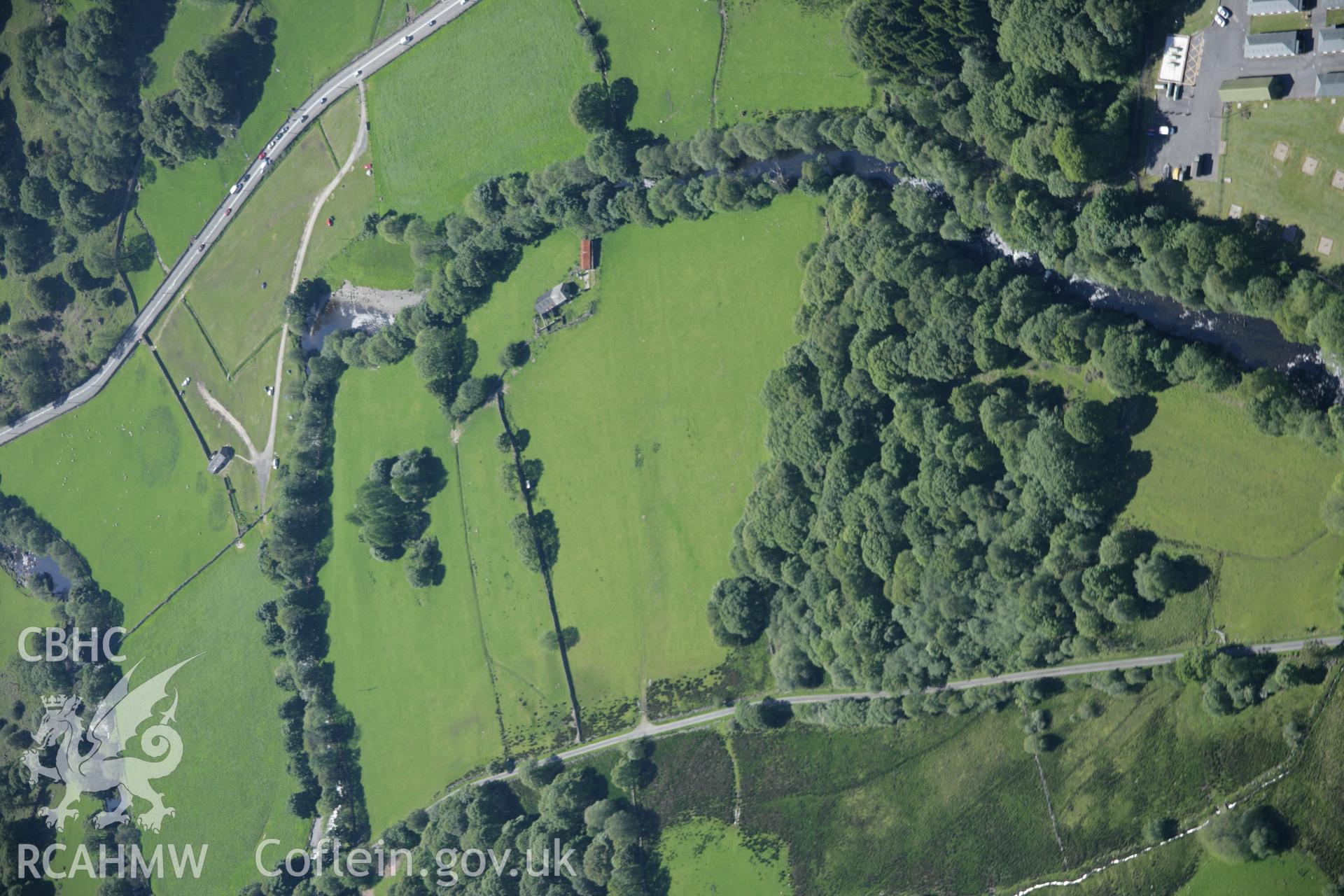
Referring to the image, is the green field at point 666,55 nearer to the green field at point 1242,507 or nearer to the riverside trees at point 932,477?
the riverside trees at point 932,477

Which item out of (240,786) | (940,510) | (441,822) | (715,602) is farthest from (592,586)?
(240,786)

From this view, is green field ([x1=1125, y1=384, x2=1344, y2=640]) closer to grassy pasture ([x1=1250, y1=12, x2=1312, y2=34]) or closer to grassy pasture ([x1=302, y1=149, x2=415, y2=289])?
grassy pasture ([x1=1250, y1=12, x2=1312, y2=34])

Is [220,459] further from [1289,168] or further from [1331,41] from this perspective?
[1331,41]

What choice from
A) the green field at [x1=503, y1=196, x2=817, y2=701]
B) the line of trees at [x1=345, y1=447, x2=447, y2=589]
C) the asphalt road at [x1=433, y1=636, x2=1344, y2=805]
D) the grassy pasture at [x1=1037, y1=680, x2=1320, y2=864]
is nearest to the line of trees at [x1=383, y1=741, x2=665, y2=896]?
the asphalt road at [x1=433, y1=636, x2=1344, y2=805]

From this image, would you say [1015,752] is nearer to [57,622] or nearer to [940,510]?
[940,510]

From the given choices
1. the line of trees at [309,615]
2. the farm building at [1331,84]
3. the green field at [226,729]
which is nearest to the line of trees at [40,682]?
the green field at [226,729]

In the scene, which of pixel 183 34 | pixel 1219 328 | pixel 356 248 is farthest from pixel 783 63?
pixel 183 34
